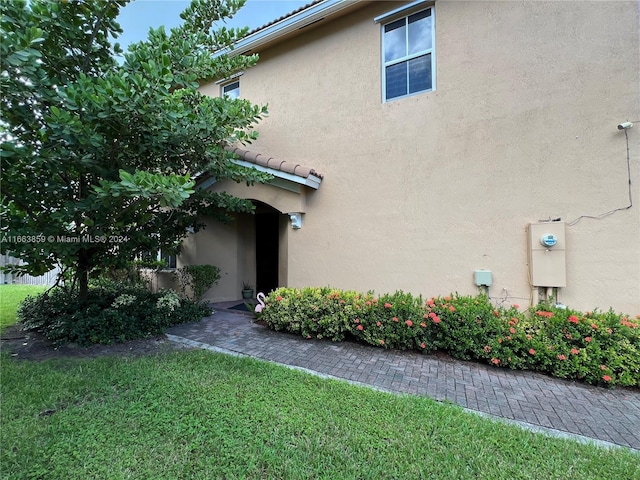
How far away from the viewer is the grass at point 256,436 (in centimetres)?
272

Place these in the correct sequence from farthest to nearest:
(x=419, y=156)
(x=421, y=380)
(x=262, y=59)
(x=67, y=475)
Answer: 1. (x=262, y=59)
2. (x=419, y=156)
3. (x=421, y=380)
4. (x=67, y=475)

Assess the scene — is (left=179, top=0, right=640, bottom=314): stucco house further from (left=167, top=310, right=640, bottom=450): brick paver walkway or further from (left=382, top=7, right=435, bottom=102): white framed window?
(left=167, top=310, right=640, bottom=450): brick paver walkway

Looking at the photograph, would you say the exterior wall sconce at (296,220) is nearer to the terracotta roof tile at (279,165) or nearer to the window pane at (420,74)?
the terracotta roof tile at (279,165)

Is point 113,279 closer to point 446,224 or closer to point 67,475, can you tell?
point 67,475

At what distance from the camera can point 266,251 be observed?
437 inches

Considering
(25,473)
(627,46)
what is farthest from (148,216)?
(627,46)

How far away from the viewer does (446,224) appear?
21.2 ft

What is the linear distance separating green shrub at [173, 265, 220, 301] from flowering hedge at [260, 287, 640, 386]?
3.35m

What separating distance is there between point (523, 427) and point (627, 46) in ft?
21.5

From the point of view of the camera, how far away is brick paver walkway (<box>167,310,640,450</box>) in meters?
3.58

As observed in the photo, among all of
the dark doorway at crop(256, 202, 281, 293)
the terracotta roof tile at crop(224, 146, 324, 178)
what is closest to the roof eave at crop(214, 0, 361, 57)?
the terracotta roof tile at crop(224, 146, 324, 178)

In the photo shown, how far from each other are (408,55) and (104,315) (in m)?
9.27

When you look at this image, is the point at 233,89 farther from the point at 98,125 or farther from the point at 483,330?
the point at 483,330
